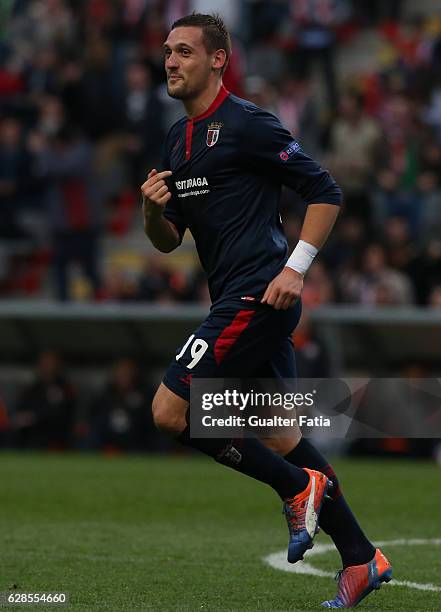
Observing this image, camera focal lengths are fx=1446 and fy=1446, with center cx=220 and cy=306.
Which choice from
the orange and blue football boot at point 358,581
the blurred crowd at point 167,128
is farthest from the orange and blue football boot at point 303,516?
the blurred crowd at point 167,128

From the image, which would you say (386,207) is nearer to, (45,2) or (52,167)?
(52,167)

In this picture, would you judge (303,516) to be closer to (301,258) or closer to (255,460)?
(255,460)

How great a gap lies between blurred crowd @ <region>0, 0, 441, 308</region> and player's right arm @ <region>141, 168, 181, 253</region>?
926 centimetres

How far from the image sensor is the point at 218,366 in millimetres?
5777

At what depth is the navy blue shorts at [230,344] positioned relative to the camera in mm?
5758

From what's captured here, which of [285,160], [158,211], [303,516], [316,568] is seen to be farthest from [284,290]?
[316,568]

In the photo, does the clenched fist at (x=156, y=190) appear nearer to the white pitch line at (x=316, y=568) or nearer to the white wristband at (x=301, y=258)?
the white wristband at (x=301, y=258)

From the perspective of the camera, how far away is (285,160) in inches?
233

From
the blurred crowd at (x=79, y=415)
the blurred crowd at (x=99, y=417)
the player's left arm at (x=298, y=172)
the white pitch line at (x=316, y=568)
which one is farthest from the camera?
the blurred crowd at (x=79, y=415)

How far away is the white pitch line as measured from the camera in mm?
6520

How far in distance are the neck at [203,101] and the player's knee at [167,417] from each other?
124cm

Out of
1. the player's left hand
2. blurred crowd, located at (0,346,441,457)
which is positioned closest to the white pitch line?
the player's left hand

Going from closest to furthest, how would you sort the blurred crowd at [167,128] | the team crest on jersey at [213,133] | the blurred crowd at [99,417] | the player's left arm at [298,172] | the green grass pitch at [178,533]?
the player's left arm at [298,172], the team crest on jersey at [213,133], the green grass pitch at [178,533], the blurred crowd at [99,417], the blurred crowd at [167,128]

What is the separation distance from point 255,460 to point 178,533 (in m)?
2.97
